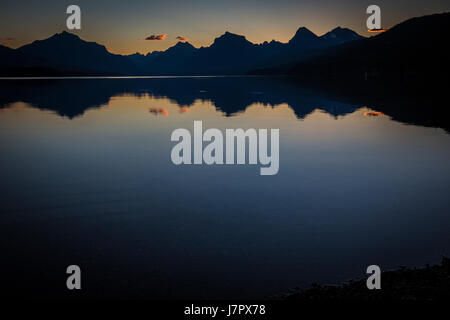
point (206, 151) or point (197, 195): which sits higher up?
point (206, 151)

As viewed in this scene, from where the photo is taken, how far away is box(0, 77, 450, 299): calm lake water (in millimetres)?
11875

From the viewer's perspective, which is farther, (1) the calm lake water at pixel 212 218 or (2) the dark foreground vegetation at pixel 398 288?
(1) the calm lake water at pixel 212 218

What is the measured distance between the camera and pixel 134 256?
42.7 ft

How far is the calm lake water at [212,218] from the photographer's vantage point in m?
11.9

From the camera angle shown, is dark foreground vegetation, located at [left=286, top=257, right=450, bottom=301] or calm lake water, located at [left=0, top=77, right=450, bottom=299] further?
calm lake water, located at [left=0, top=77, right=450, bottom=299]

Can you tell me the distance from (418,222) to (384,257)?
395cm

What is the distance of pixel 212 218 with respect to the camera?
16.7 meters

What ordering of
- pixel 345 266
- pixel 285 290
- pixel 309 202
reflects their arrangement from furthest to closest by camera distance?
pixel 309 202, pixel 345 266, pixel 285 290

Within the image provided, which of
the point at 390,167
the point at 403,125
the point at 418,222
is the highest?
the point at 403,125

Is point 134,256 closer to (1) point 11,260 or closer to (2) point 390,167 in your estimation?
(1) point 11,260

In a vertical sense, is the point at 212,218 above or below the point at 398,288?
above

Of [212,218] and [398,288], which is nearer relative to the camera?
[398,288]

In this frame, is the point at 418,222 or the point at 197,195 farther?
the point at 197,195
